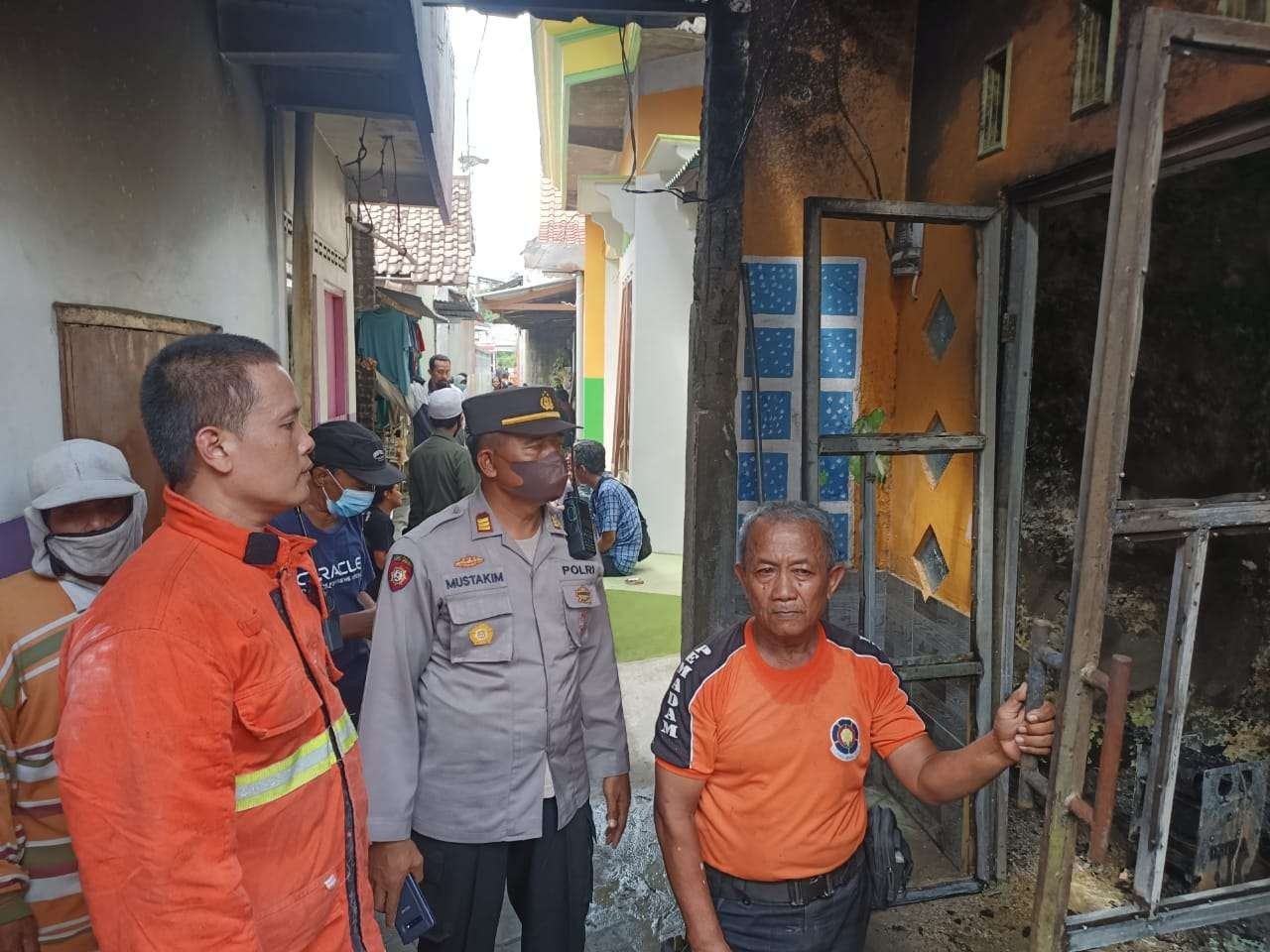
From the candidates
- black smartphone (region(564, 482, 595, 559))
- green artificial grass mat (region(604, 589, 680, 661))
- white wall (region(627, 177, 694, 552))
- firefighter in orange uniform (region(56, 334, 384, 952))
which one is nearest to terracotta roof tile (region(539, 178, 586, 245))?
white wall (region(627, 177, 694, 552))

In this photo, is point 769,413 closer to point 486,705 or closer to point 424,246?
point 486,705

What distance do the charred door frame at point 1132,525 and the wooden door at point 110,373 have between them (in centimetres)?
248

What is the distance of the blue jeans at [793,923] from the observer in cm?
171

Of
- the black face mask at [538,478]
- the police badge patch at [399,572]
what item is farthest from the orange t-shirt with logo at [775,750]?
the police badge patch at [399,572]

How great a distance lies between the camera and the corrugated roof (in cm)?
1116

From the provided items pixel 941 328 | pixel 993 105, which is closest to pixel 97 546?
pixel 941 328

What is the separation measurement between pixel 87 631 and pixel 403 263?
1091cm

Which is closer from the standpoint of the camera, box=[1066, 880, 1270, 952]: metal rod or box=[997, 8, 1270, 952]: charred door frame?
box=[997, 8, 1270, 952]: charred door frame

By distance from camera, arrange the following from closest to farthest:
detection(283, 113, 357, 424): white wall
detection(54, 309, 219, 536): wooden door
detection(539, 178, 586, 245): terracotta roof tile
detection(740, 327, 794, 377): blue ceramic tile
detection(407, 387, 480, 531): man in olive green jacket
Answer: detection(54, 309, 219, 536): wooden door, detection(740, 327, 794, 377): blue ceramic tile, detection(407, 387, 480, 531): man in olive green jacket, detection(283, 113, 357, 424): white wall, detection(539, 178, 586, 245): terracotta roof tile

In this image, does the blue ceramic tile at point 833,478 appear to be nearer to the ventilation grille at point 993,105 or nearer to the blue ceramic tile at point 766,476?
the blue ceramic tile at point 766,476

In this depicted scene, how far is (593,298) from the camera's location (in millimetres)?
12984

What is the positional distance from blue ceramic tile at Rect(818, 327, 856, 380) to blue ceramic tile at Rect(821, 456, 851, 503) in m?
0.37

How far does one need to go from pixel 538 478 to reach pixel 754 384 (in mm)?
1470

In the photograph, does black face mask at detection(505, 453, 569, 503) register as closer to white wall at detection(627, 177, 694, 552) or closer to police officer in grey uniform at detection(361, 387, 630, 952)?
police officer in grey uniform at detection(361, 387, 630, 952)
